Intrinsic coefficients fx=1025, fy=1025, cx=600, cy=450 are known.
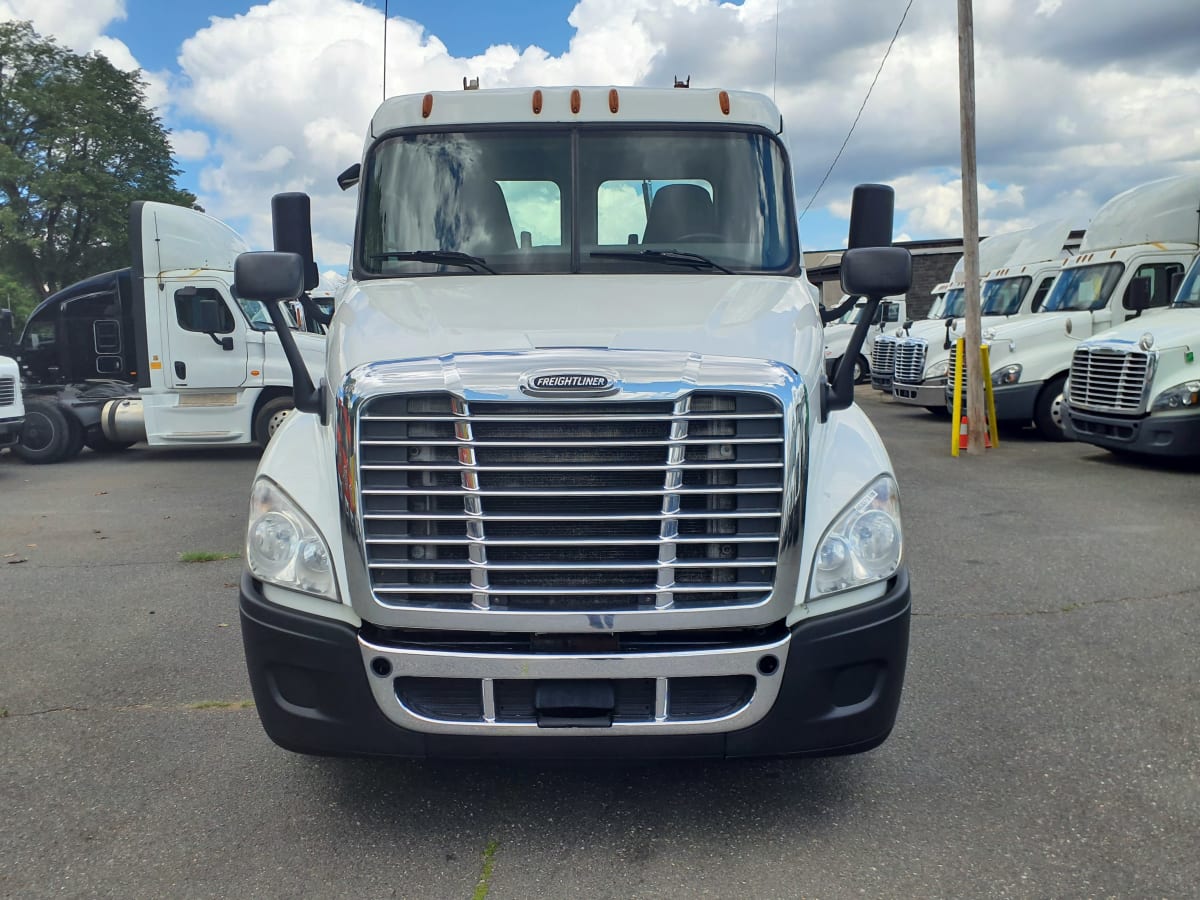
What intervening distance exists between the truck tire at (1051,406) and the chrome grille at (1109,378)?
221 cm

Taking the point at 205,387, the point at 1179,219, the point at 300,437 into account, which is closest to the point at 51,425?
the point at 205,387

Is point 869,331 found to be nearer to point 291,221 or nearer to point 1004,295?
point 1004,295

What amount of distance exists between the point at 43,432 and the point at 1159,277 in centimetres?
1526

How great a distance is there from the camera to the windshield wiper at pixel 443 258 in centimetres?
420

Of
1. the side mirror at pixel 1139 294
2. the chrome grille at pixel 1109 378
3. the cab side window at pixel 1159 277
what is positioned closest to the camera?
the chrome grille at pixel 1109 378

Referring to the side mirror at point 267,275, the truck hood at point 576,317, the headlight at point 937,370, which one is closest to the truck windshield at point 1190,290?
the headlight at point 937,370

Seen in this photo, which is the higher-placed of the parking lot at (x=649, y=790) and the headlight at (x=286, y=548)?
the headlight at (x=286, y=548)

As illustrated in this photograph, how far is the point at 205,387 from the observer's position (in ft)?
42.8

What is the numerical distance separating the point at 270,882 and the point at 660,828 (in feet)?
4.06

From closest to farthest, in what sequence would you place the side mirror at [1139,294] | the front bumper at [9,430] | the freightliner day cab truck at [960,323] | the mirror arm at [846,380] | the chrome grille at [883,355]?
1. the mirror arm at [846,380]
2. the side mirror at [1139,294]
3. the front bumper at [9,430]
4. the freightliner day cab truck at [960,323]
5. the chrome grille at [883,355]

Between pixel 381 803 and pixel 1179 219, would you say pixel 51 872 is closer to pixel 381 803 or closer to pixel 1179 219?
pixel 381 803

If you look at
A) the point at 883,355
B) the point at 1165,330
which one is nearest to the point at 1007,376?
the point at 1165,330

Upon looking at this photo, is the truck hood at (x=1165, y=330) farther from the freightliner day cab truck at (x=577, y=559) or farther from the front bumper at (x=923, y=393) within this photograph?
the freightliner day cab truck at (x=577, y=559)

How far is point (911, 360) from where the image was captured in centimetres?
1695
